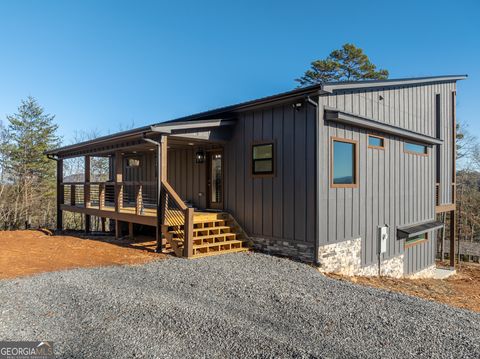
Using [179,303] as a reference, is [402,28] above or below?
above

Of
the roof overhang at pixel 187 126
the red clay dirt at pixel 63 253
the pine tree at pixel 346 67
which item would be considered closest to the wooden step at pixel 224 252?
the red clay dirt at pixel 63 253

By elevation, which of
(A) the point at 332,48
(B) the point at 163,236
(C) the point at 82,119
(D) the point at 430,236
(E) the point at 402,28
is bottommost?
(D) the point at 430,236

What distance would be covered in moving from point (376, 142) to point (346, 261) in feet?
11.8

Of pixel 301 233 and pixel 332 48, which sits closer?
pixel 301 233

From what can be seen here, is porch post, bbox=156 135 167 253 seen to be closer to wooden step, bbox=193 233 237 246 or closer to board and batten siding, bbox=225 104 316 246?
wooden step, bbox=193 233 237 246

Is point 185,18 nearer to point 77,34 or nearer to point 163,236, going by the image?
point 77,34

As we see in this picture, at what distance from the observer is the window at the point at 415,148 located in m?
10.3

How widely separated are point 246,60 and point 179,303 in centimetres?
2463

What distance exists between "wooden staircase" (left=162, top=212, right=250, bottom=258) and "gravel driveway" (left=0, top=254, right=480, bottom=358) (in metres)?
1.59

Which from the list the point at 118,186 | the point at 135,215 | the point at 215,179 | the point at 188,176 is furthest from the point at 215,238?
the point at 118,186

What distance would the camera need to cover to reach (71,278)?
5238mm

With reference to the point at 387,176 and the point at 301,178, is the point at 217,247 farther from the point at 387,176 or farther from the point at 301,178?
the point at 387,176

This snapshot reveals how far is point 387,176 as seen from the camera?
9.22 metres

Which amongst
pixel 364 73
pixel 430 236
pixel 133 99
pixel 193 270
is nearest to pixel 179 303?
pixel 193 270
